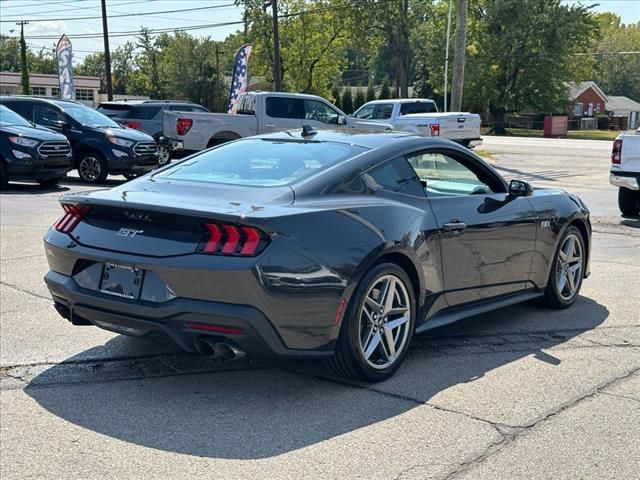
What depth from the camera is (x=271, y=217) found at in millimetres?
4105

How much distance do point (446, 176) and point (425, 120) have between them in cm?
1845

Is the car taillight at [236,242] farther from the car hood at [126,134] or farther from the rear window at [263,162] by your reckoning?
the car hood at [126,134]

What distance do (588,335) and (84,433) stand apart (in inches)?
150

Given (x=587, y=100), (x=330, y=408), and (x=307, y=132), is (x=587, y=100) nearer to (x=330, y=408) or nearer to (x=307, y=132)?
(x=307, y=132)

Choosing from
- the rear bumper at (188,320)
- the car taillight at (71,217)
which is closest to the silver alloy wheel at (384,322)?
the rear bumper at (188,320)

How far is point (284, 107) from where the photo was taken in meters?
20.1

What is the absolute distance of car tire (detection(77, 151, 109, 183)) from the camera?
16.5 m

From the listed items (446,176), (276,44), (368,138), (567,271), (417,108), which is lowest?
(567,271)

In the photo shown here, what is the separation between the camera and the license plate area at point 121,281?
425cm

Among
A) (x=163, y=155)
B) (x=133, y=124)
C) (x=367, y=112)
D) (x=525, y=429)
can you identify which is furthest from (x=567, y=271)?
(x=367, y=112)

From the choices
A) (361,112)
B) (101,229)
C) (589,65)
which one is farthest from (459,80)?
(589,65)

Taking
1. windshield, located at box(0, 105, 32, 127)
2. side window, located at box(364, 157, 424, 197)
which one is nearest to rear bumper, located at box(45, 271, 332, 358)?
side window, located at box(364, 157, 424, 197)

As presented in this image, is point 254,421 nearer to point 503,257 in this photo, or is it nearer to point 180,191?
point 180,191

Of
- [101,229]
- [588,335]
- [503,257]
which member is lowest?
[588,335]
